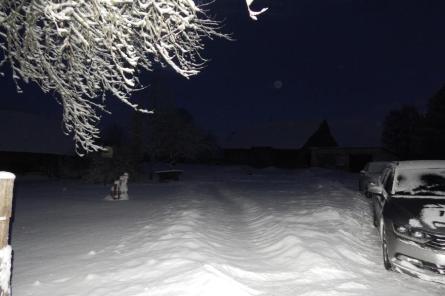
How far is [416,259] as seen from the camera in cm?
578

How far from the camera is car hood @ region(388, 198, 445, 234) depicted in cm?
586

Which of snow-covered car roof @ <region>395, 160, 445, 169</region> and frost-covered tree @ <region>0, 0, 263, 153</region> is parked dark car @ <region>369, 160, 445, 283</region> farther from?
frost-covered tree @ <region>0, 0, 263, 153</region>

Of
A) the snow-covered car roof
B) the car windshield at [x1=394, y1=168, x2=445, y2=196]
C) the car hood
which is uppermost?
the snow-covered car roof

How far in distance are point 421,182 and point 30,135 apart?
39.0m

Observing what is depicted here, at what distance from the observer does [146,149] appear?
136 feet

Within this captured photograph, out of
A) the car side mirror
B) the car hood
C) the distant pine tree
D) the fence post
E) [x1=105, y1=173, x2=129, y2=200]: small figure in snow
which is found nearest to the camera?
the fence post

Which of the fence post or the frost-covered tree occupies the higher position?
the frost-covered tree

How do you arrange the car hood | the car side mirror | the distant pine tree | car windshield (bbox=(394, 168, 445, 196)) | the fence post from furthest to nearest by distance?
the distant pine tree < the car side mirror < car windshield (bbox=(394, 168, 445, 196)) < the car hood < the fence post

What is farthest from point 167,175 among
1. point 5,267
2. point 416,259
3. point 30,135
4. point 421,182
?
point 5,267

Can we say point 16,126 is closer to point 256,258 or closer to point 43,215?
point 43,215

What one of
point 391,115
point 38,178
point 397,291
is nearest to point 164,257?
point 397,291

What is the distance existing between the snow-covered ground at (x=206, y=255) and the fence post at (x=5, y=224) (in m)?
1.73

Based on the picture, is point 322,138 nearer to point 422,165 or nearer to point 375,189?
point 422,165

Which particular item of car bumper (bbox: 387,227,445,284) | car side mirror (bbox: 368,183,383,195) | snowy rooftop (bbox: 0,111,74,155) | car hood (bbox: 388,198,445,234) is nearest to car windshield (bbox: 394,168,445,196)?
car side mirror (bbox: 368,183,383,195)
